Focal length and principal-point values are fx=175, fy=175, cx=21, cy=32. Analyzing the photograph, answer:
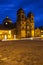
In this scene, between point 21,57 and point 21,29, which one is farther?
point 21,29

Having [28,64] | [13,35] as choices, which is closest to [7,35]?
[13,35]

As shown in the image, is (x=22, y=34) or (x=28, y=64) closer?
(x=28, y=64)

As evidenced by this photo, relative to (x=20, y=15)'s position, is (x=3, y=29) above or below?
below

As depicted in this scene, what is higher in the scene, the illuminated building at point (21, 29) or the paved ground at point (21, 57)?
the illuminated building at point (21, 29)

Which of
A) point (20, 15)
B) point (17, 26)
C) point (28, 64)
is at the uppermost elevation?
point (20, 15)

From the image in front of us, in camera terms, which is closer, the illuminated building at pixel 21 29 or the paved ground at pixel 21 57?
the paved ground at pixel 21 57

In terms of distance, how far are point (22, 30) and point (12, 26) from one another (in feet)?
18.4

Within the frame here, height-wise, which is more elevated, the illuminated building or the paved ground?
the illuminated building

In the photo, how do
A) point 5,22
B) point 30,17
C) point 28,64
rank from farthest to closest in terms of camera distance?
1. point 5,22
2. point 30,17
3. point 28,64

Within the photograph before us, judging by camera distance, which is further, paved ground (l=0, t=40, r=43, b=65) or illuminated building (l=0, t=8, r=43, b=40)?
illuminated building (l=0, t=8, r=43, b=40)

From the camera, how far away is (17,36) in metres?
71.1

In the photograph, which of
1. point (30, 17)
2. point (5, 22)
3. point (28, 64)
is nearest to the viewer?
point (28, 64)

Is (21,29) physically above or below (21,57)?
above

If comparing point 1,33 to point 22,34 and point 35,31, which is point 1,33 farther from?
point 35,31
